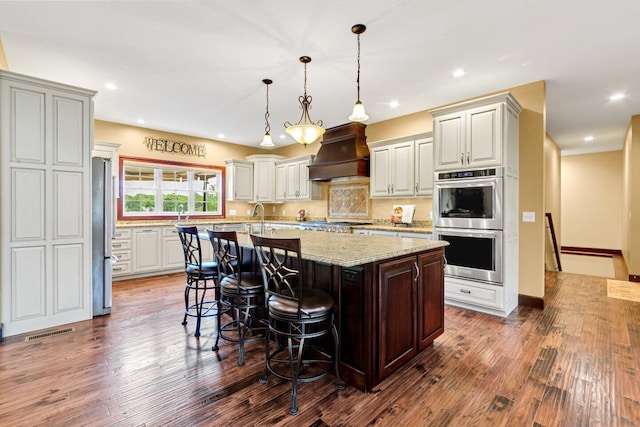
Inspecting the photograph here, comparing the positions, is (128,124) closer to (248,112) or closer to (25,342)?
(248,112)

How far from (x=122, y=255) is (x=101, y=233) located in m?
1.85

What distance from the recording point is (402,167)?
4.69 meters

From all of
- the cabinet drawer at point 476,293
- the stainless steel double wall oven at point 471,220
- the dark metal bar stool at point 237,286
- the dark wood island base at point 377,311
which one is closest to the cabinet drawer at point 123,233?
the dark metal bar stool at point 237,286

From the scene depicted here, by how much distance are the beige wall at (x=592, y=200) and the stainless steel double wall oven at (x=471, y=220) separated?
7247 mm

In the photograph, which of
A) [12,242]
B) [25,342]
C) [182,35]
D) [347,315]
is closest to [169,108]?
[182,35]

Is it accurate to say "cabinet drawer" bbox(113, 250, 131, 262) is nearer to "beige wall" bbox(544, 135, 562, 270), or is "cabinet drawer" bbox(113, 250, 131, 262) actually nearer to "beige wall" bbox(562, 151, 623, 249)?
"beige wall" bbox(544, 135, 562, 270)

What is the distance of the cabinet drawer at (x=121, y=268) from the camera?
4969 millimetres

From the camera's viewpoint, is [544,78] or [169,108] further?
[169,108]

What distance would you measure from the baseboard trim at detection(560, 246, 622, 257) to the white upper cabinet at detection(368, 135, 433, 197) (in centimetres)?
687

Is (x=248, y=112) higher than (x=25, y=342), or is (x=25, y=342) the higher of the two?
(x=248, y=112)

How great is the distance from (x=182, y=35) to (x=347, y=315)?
2.90m

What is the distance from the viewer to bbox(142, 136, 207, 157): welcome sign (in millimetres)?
5926

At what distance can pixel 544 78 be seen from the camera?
11.8 feet

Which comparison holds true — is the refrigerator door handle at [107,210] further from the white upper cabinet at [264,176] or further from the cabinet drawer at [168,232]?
the white upper cabinet at [264,176]
